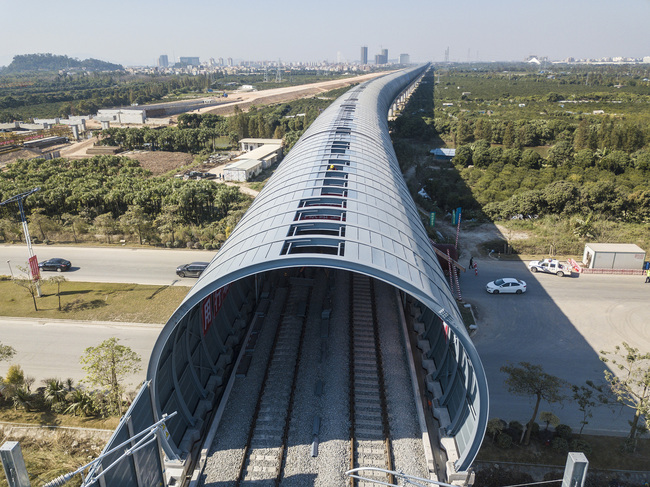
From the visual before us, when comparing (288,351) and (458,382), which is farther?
(288,351)

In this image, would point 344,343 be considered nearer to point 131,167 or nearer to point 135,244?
point 135,244

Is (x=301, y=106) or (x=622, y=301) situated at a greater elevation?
(x=301, y=106)

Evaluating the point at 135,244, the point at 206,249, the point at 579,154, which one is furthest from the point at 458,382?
the point at 579,154

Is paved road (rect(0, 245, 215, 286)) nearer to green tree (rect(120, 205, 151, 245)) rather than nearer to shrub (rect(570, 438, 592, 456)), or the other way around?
green tree (rect(120, 205, 151, 245))

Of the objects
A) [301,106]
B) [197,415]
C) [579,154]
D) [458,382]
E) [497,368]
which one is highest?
[301,106]

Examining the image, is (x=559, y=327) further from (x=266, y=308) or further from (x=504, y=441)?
(x=266, y=308)

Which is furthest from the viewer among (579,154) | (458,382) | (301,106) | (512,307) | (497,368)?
(301,106)

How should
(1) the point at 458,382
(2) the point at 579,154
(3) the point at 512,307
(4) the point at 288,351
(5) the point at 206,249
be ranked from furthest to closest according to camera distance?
(2) the point at 579,154, (5) the point at 206,249, (3) the point at 512,307, (4) the point at 288,351, (1) the point at 458,382
